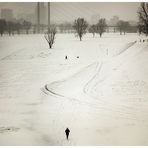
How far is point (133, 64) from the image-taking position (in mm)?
18578

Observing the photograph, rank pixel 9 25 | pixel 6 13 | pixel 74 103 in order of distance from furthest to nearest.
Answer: pixel 9 25 → pixel 6 13 → pixel 74 103

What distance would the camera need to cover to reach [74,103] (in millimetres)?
13656

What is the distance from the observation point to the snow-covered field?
34.4ft

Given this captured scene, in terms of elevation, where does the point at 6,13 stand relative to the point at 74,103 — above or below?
above

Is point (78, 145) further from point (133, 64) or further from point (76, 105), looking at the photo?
point (133, 64)

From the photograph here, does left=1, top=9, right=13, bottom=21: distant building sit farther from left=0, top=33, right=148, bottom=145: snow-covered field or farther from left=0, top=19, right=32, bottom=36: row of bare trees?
left=0, top=33, right=148, bottom=145: snow-covered field

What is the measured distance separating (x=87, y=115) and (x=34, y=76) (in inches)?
323

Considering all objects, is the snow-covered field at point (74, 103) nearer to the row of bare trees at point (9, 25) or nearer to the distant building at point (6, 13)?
the row of bare trees at point (9, 25)

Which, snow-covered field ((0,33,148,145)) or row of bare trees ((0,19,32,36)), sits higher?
row of bare trees ((0,19,32,36))

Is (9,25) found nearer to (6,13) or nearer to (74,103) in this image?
(6,13)

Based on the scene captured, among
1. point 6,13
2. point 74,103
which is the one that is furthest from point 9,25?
point 74,103

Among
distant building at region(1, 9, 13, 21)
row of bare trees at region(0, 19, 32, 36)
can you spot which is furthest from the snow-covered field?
distant building at region(1, 9, 13, 21)

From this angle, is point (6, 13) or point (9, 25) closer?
point (6, 13)

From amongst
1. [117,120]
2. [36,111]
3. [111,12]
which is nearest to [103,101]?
[117,120]
